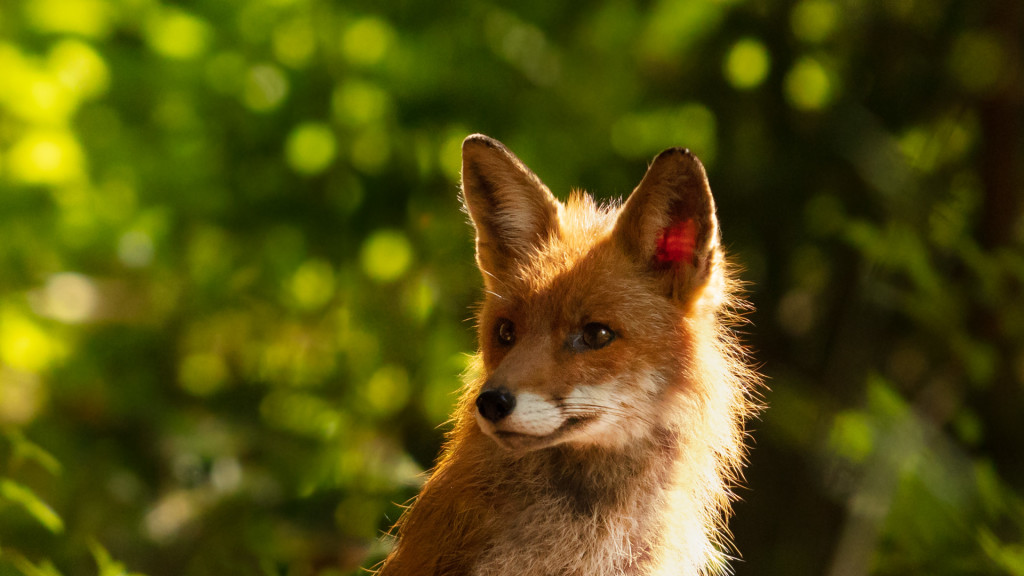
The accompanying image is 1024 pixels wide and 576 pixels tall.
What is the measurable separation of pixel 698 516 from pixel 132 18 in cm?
438

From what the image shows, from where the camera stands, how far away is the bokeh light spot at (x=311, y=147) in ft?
17.3

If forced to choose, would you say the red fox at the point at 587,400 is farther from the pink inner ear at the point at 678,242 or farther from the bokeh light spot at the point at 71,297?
the bokeh light spot at the point at 71,297

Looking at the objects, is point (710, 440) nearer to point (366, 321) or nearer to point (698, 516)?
point (698, 516)

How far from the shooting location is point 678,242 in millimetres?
2865

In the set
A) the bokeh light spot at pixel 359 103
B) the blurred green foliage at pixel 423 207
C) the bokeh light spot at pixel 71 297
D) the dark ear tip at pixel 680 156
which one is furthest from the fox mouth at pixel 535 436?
the bokeh light spot at pixel 71 297

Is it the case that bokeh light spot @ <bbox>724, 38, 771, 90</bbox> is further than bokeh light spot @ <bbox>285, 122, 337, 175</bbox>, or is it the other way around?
bokeh light spot @ <bbox>285, 122, 337, 175</bbox>

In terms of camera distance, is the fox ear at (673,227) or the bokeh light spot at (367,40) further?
the bokeh light spot at (367,40)

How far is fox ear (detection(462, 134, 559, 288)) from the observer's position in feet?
9.71

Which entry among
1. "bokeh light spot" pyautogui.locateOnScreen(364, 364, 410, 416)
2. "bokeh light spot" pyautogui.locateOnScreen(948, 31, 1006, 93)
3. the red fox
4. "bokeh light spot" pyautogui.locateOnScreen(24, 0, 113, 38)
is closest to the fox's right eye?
the red fox

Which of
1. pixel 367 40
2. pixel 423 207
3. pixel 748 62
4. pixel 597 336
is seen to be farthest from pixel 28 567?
pixel 748 62

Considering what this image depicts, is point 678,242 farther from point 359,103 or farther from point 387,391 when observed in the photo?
point 359,103

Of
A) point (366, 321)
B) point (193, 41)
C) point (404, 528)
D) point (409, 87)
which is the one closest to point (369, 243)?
point (366, 321)

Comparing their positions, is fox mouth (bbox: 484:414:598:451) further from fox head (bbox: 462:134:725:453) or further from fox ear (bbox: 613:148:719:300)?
fox ear (bbox: 613:148:719:300)

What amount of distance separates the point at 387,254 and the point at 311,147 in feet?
2.59
